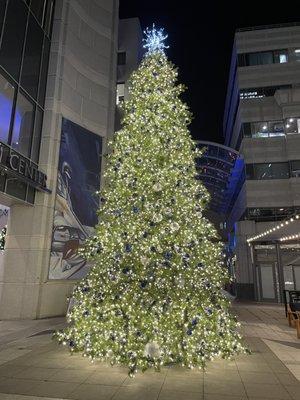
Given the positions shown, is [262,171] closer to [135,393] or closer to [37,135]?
[37,135]

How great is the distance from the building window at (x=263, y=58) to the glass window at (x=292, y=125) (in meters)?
6.33

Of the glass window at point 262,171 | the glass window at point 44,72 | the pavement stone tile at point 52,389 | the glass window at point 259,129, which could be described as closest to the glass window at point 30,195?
the glass window at point 44,72

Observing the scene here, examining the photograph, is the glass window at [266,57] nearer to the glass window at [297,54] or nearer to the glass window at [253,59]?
the glass window at [253,59]

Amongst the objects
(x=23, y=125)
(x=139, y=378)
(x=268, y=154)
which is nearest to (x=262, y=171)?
(x=268, y=154)

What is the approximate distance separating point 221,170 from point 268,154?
16.0ft

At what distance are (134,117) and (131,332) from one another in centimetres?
533

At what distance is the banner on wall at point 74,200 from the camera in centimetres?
1438

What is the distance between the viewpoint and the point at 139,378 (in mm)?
5898

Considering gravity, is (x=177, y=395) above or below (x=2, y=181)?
below

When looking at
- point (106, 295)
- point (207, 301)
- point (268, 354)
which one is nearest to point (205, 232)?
point (207, 301)

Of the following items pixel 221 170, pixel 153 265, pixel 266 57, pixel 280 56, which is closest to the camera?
pixel 153 265

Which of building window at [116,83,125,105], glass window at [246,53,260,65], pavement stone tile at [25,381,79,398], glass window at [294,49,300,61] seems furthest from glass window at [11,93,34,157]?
glass window at [294,49,300,61]

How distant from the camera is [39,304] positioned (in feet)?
43.5

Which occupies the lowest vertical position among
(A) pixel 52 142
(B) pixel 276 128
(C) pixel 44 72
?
(A) pixel 52 142
